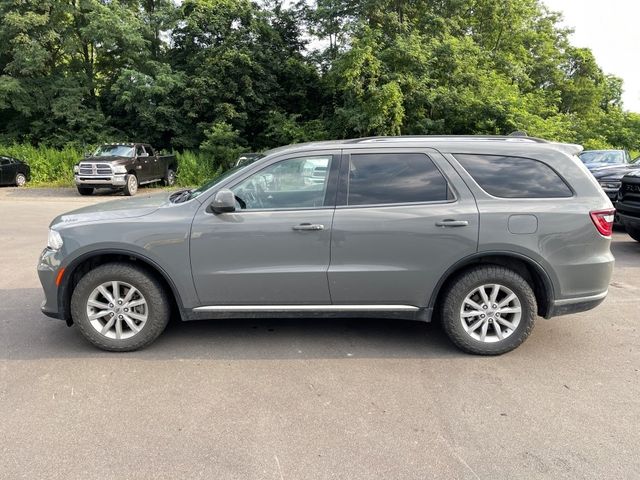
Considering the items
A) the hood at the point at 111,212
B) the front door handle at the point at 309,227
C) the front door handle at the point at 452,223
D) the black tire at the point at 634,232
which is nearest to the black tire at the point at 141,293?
the hood at the point at 111,212

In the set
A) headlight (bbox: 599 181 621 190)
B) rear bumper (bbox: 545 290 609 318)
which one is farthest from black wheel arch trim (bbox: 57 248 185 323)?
headlight (bbox: 599 181 621 190)

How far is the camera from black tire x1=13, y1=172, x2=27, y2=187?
21.3 metres

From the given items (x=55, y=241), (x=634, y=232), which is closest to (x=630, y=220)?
(x=634, y=232)

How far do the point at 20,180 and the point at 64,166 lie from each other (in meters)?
1.99

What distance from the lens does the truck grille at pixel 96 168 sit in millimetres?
17609

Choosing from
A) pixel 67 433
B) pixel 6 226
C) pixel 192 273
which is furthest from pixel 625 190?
pixel 6 226

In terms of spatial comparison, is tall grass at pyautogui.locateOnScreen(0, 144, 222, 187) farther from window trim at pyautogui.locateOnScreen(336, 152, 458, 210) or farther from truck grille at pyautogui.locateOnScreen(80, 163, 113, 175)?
window trim at pyautogui.locateOnScreen(336, 152, 458, 210)

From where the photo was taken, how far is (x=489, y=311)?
409 centimetres

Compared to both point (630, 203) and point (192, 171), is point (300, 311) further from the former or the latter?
point (192, 171)

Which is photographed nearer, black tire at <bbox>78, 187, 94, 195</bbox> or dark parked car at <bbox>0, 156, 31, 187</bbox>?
black tire at <bbox>78, 187, 94, 195</bbox>

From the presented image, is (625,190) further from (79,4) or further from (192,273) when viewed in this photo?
(79,4)

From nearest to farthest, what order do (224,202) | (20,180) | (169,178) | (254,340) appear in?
1. (224,202)
2. (254,340)
3. (20,180)
4. (169,178)

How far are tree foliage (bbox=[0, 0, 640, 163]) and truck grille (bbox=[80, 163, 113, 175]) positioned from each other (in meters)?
6.13

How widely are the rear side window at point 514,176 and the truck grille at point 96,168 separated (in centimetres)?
1614
